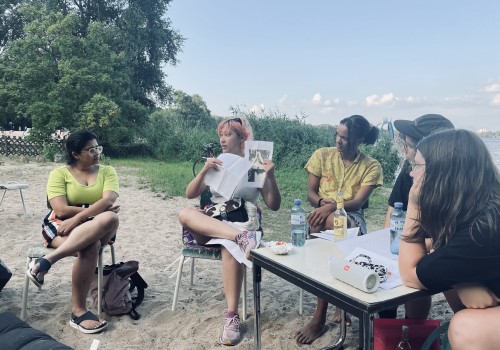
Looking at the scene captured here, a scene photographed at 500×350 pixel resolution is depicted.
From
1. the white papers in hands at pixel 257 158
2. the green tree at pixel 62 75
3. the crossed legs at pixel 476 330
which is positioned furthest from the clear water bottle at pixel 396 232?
the green tree at pixel 62 75

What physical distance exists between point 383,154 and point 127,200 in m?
9.24

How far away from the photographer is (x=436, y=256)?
1607 mm

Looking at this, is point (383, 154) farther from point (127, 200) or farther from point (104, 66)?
point (104, 66)

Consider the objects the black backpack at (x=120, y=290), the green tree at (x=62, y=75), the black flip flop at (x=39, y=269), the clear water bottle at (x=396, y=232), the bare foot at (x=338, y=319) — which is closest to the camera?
the clear water bottle at (x=396, y=232)

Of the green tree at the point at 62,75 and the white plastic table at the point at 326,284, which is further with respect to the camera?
the green tree at the point at 62,75

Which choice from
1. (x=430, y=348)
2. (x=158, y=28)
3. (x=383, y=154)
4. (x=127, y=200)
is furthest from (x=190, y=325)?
(x=158, y=28)

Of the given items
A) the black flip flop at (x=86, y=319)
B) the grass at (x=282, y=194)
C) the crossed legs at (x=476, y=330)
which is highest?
the crossed legs at (x=476, y=330)

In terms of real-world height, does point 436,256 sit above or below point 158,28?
below

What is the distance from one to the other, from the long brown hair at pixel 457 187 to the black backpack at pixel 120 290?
230 centimetres

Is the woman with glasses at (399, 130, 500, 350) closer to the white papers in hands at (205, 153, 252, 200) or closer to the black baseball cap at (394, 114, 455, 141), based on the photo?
the black baseball cap at (394, 114, 455, 141)

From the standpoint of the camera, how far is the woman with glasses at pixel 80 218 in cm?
287

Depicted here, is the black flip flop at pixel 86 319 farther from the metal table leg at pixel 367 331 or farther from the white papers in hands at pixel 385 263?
the metal table leg at pixel 367 331

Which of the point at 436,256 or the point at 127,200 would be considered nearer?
the point at 436,256

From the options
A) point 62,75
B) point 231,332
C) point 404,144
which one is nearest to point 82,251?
point 231,332
